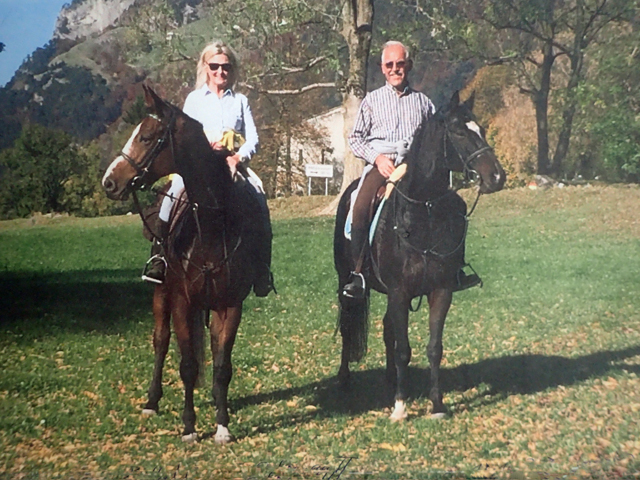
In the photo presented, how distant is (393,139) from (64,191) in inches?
101

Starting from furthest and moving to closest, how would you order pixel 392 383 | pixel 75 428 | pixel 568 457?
pixel 392 383 < pixel 75 428 < pixel 568 457

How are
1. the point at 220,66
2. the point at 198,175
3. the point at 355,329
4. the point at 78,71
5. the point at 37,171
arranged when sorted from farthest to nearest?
the point at 78,71
the point at 37,171
the point at 355,329
the point at 220,66
the point at 198,175

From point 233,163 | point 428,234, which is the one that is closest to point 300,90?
point 233,163

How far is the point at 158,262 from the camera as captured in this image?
5.46m

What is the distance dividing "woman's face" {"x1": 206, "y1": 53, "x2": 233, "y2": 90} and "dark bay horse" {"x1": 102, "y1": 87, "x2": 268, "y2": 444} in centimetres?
61

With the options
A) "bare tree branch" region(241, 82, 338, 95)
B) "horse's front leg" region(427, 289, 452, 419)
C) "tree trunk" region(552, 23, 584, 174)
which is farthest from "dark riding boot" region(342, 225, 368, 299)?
"tree trunk" region(552, 23, 584, 174)

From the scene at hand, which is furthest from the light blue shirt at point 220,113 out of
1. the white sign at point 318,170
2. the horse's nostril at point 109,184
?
the white sign at point 318,170

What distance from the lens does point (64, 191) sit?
21.2ft

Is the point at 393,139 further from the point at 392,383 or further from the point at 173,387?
the point at 173,387

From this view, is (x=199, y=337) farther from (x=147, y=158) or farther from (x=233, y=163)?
(x=147, y=158)

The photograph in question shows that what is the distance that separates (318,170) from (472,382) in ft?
6.56

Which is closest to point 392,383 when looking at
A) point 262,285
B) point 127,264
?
point 262,285

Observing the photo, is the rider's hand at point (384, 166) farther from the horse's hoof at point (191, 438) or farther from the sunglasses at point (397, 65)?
the horse's hoof at point (191, 438)

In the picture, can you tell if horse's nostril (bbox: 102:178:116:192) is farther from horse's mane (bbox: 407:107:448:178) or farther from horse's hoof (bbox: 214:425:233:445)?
horse's mane (bbox: 407:107:448:178)
